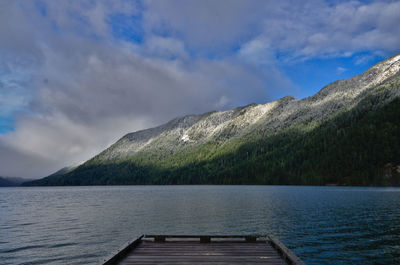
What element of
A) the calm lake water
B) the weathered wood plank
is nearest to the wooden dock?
the weathered wood plank

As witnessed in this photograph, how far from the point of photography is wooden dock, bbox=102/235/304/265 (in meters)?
15.6

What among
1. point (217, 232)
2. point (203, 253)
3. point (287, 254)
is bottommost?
point (217, 232)

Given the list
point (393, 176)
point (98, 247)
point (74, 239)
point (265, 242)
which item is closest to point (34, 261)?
point (98, 247)

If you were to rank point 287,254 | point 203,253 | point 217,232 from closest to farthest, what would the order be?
point 287,254
point 203,253
point 217,232

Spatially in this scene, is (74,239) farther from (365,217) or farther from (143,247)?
(365,217)

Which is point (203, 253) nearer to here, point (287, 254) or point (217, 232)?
point (287, 254)

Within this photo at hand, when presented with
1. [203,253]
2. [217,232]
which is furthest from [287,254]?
[217,232]

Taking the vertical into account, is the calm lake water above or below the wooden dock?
below

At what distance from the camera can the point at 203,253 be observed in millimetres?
17625

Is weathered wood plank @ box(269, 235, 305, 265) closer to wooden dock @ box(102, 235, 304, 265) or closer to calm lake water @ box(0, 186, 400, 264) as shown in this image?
wooden dock @ box(102, 235, 304, 265)

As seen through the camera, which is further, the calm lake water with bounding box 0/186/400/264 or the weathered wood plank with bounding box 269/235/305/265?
the calm lake water with bounding box 0/186/400/264

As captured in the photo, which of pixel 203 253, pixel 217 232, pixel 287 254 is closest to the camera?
pixel 287 254

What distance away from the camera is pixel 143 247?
1958 cm

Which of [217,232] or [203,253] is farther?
[217,232]
